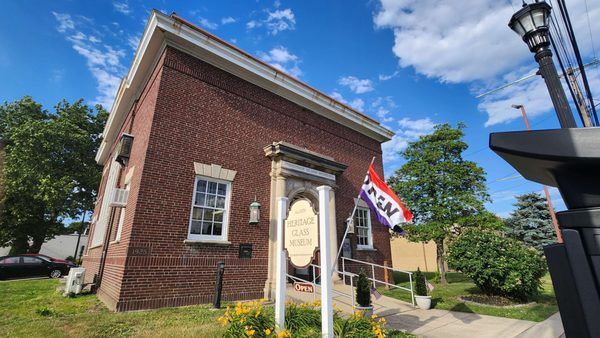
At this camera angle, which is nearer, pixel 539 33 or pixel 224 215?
pixel 539 33

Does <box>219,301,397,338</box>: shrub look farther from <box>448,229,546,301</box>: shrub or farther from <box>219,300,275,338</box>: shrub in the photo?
<box>448,229,546,301</box>: shrub

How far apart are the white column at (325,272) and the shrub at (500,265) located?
8092 millimetres

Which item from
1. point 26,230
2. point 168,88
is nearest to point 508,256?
point 168,88

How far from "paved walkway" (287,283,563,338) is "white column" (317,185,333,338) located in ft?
10.6

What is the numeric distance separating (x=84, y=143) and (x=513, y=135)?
30521mm

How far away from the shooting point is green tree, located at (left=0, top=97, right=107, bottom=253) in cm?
2220

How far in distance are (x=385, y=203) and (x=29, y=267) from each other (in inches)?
838

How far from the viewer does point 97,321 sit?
20.6ft

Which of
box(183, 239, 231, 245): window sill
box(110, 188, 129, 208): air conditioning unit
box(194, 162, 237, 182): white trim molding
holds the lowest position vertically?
box(183, 239, 231, 245): window sill

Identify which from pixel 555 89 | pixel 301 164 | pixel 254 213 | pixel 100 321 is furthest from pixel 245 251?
pixel 555 89

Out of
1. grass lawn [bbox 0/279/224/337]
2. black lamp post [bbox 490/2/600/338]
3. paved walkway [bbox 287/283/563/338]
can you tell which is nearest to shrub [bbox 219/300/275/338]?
grass lawn [bbox 0/279/224/337]

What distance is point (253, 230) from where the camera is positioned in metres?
10.1

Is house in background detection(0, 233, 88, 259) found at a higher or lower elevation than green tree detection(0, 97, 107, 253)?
lower

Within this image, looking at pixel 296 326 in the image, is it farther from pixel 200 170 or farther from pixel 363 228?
pixel 363 228
